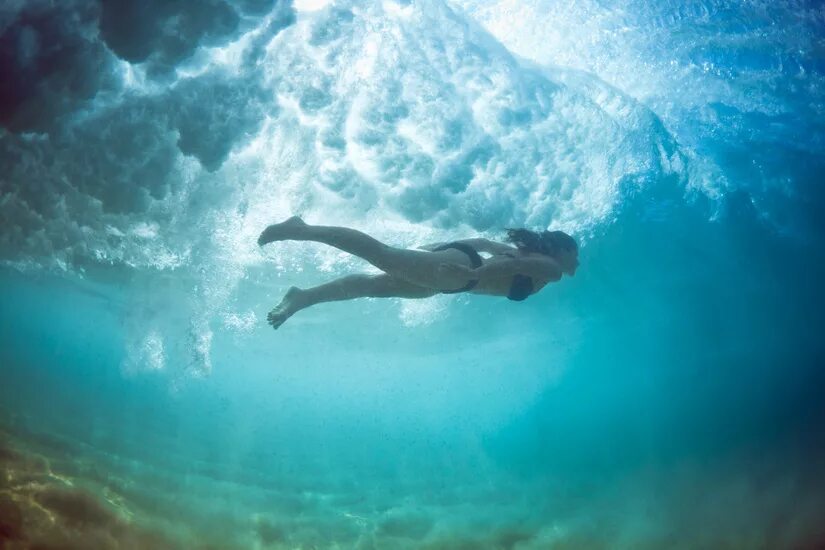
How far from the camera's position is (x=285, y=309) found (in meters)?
5.45

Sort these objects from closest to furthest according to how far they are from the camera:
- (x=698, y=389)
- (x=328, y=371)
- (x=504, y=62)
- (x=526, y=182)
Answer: (x=504, y=62) < (x=526, y=182) < (x=698, y=389) < (x=328, y=371)

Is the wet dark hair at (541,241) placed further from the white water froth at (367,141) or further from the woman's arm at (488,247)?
the white water froth at (367,141)

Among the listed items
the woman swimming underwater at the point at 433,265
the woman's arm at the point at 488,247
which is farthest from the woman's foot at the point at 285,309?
the woman's arm at the point at 488,247

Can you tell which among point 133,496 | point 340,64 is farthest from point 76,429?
point 340,64

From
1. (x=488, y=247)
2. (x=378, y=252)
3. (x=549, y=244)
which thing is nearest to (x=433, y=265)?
(x=378, y=252)

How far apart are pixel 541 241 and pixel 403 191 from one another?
7.11m

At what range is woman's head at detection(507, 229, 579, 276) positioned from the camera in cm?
599

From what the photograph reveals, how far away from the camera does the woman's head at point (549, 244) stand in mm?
5988

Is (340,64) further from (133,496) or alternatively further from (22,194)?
(22,194)

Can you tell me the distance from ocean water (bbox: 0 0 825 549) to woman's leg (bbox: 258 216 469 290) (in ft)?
14.6

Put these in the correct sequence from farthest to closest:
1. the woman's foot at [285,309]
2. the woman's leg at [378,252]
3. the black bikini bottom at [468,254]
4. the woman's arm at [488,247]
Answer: the woman's arm at [488,247] < the woman's foot at [285,309] < the black bikini bottom at [468,254] < the woman's leg at [378,252]

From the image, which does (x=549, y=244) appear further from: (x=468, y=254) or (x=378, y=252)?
(x=378, y=252)

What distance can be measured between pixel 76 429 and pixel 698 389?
Answer: 2083 inches

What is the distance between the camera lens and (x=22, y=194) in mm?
14727
